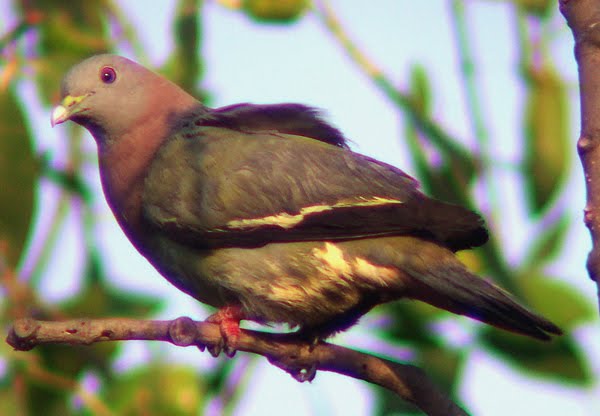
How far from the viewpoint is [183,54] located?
5.14m

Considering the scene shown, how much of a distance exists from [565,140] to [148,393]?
210cm

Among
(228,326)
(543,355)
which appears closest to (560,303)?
(543,355)

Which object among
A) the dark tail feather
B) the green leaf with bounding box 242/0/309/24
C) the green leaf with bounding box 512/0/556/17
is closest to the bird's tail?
the dark tail feather

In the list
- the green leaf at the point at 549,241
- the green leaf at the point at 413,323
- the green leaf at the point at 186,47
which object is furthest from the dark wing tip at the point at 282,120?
the green leaf at the point at 549,241

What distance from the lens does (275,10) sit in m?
4.90

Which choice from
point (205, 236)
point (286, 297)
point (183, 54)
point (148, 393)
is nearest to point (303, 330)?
point (286, 297)

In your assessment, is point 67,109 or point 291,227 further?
point 67,109

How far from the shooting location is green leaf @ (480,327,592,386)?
4.80 meters

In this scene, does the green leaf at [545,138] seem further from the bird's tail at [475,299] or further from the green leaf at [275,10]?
the green leaf at [275,10]

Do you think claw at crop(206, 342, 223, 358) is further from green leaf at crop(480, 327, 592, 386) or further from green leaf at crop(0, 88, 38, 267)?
green leaf at crop(480, 327, 592, 386)

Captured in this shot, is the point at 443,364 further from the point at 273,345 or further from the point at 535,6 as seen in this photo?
the point at 535,6

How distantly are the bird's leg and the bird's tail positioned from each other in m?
0.64

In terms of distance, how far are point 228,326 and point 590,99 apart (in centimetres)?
168

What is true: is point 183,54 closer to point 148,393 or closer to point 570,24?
point 148,393
